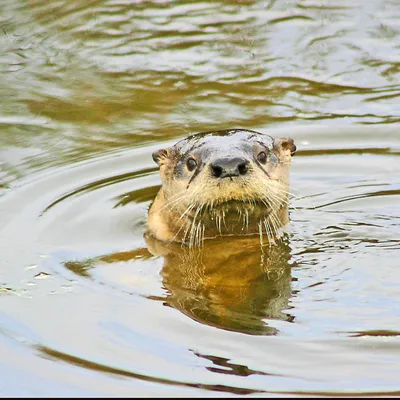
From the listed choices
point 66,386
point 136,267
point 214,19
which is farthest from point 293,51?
point 66,386

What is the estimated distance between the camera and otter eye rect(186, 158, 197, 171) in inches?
244

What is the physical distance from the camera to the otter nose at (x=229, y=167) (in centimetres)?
566

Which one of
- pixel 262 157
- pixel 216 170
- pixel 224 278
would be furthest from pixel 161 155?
pixel 224 278

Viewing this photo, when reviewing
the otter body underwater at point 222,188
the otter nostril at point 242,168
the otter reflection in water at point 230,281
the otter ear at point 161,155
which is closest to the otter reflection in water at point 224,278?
the otter reflection in water at point 230,281

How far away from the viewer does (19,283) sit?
18.9 feet

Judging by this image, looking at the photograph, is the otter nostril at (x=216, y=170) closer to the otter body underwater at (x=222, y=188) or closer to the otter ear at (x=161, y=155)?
the otter body underwater at (x=222, y=188)

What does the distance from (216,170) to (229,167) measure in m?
0.09

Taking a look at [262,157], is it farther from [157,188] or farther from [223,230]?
[157,188]

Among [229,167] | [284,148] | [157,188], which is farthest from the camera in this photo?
[157,188]

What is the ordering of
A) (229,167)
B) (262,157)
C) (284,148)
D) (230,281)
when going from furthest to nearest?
(284,148), (262,157), (230,281), (229,167)

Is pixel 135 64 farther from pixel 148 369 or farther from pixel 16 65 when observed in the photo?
pixel 148 369

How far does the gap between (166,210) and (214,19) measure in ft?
13.9

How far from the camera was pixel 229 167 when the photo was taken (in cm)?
566

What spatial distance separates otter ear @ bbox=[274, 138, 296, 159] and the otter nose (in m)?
0.75
